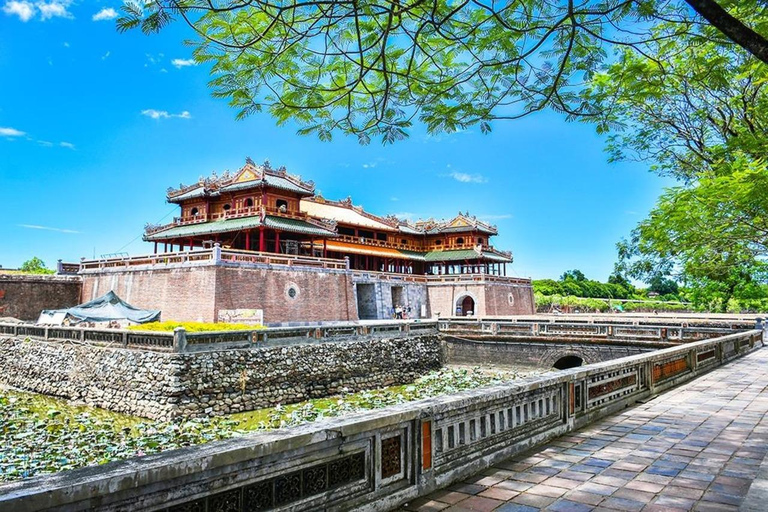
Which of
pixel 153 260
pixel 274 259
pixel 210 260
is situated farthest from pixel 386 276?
pixel 153 260

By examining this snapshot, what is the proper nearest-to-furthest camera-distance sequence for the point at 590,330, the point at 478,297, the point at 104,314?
1. the point at 104,314
2. the point at 590,330
3. the point at 478,297

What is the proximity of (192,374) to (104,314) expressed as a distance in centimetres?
707

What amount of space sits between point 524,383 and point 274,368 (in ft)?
43.5

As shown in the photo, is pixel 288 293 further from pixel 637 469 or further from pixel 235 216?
pixel 637 469

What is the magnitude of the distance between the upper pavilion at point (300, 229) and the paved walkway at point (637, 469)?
23.0 m

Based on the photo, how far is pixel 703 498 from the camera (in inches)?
155

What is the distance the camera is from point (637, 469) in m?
4.66

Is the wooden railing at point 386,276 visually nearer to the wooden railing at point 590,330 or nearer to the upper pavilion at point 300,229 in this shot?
the upper pavilion at point 300,229

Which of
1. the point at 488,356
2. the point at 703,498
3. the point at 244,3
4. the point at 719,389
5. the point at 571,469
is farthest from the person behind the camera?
the point at 488,356

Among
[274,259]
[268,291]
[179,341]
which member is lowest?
[179,341]

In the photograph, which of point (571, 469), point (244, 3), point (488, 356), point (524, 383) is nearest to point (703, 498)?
point (571, 469)

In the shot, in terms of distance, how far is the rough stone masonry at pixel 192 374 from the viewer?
1512cm

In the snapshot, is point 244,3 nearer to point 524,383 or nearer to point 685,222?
point 524,383

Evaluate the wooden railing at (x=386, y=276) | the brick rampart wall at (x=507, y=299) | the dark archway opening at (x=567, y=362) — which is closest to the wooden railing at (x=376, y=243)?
the wooden railing at (x=386, y=276)
